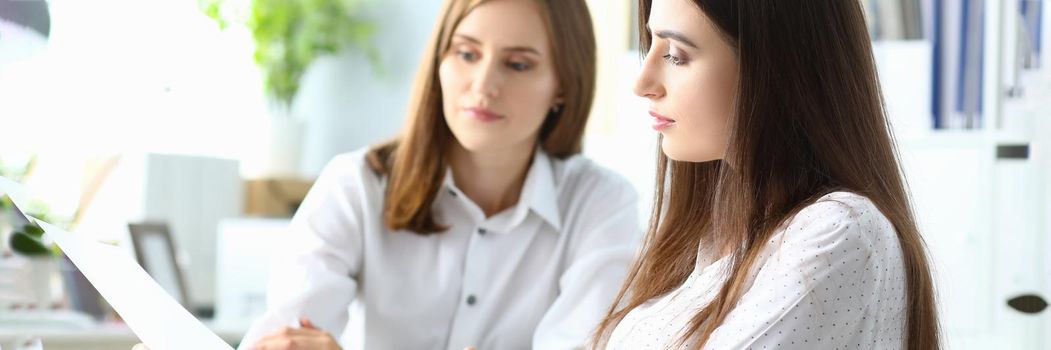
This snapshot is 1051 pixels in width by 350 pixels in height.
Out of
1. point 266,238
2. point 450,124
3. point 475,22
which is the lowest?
point 266,238

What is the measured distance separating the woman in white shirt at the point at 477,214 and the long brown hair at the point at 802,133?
0.62m

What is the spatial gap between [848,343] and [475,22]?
0.85 m

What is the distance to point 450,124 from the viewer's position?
1558 millimetres

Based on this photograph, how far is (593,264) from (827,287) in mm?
765

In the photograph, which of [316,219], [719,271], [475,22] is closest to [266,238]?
[316,219]

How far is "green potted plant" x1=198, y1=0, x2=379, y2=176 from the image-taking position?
12.1ft

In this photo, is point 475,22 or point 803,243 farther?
point 475,22

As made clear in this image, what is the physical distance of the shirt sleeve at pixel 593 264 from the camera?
149 centimetres

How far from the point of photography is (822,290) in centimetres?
79

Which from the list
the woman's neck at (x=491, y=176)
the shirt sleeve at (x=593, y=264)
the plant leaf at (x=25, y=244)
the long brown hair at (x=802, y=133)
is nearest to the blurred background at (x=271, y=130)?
the plant leaf at (x=25, y=244)

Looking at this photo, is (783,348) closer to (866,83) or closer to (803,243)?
(803,243)

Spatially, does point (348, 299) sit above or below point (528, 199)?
below

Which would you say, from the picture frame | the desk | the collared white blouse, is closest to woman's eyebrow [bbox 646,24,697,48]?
the collared white blouse

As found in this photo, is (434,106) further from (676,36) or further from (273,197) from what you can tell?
(273,197)
